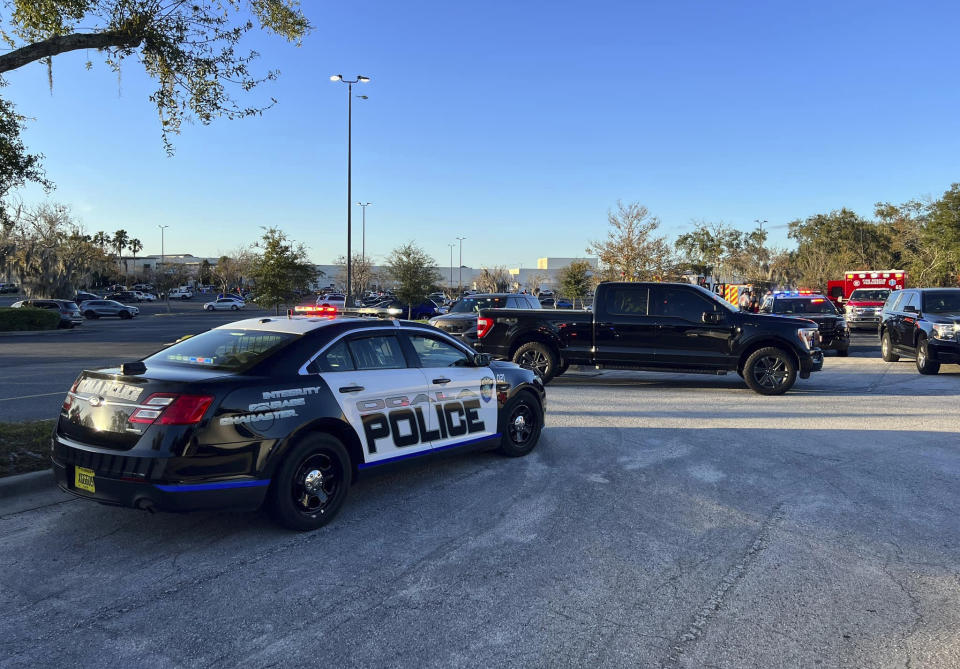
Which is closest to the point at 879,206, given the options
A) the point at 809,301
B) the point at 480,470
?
the point at 809,301

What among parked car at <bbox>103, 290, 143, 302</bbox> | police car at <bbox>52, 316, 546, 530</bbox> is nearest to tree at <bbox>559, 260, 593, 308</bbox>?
parked car at <bbox>103, 290, 143, 302</bbox>

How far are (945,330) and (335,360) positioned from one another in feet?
44.7

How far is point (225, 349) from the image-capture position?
5352mm

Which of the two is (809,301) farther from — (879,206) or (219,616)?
(879,206)

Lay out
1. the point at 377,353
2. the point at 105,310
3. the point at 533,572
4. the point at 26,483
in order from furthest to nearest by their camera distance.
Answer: the point at 105,310, the point at 377,353, the point at 26,483, the point at 533,572

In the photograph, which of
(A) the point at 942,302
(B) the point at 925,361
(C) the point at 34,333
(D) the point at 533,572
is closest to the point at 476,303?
(B) the point at 925,361

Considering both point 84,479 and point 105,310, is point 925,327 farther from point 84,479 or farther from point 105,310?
point 105,310

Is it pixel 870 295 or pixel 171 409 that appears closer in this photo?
pixel 171 409

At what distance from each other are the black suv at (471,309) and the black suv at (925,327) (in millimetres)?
9227

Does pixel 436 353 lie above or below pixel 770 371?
above

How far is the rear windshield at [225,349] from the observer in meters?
5.10

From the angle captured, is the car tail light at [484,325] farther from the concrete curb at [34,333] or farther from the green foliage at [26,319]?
the green foliage at [26,319]

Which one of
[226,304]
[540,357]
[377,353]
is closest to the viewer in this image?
[377,353]

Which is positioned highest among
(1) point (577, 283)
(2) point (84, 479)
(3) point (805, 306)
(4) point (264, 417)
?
(1) point (577, 283)
